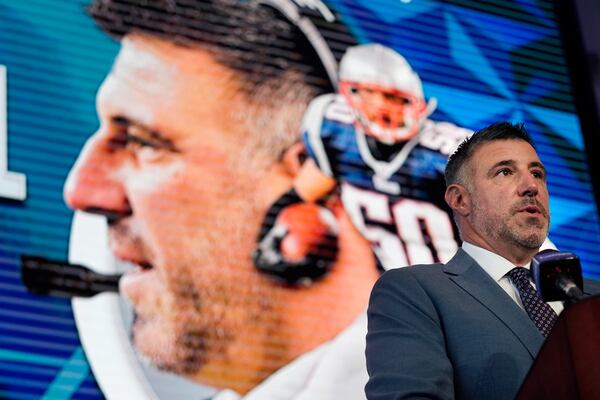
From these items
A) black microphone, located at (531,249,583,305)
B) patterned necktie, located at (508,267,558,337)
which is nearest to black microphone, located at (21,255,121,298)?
patterned necktie, located at (508,267,558,337)

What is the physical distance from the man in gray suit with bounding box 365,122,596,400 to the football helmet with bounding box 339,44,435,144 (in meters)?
1.49

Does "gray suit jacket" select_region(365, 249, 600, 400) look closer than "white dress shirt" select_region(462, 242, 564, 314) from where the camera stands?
Yes

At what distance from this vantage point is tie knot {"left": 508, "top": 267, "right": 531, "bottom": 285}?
185cm

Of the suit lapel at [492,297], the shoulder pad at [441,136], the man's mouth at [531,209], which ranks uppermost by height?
the man's mouth at [531,209]

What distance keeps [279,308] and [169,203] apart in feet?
1.42

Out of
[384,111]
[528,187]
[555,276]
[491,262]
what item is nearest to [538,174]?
[528,187]

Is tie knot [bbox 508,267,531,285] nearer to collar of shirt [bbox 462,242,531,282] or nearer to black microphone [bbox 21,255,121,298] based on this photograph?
collar of shirt [bbox 462,242,531,282]

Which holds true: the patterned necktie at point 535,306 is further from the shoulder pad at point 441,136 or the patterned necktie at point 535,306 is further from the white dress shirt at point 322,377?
the shoulder pad at point 441,136

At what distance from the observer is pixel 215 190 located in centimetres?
316

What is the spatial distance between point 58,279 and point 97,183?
0.30 metres

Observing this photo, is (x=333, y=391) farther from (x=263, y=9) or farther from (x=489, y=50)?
(x=489, y=50)

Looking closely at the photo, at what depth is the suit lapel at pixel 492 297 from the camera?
1723mm

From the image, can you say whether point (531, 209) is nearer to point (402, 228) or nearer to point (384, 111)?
point (402, 228)

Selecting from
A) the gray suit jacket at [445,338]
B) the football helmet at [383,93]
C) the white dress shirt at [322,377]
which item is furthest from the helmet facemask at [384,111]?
the gray suit jacket at [445,338]
